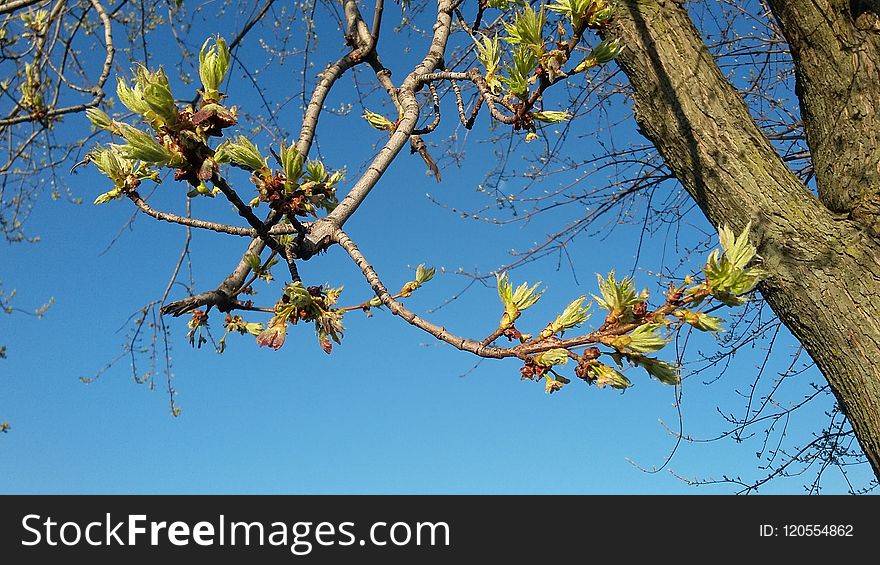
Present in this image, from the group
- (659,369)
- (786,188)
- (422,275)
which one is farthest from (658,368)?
(786,188)

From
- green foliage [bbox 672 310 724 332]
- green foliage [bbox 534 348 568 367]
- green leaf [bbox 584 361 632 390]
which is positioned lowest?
green leaf [bbox 584 361 632 390]

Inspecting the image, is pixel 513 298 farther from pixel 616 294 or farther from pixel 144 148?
pixel 144 148

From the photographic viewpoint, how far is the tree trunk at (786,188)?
1759 mm

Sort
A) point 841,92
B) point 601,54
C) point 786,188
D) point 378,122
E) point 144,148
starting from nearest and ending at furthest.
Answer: point 144,148
point 601,54
point 378,122
point 786,188
point 841,92

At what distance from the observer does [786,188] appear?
1900mm

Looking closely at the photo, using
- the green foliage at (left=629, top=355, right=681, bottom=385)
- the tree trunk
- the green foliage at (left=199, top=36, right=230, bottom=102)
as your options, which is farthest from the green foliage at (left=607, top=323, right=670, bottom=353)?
the tree trunk

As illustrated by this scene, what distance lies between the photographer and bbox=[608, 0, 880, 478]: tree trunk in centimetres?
176

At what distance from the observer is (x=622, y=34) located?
2068 mm

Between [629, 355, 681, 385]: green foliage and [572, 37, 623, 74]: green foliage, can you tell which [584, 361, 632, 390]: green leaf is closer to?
[629, 355, 681, 385]: green foliage

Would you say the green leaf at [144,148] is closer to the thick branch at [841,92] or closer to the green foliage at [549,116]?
the green foliage at [549,116]

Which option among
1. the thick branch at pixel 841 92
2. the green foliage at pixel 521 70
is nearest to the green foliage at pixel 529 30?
the green foliage at pixel 521 70

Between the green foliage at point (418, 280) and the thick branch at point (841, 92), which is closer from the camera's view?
the green foliage at point (418, 280)
